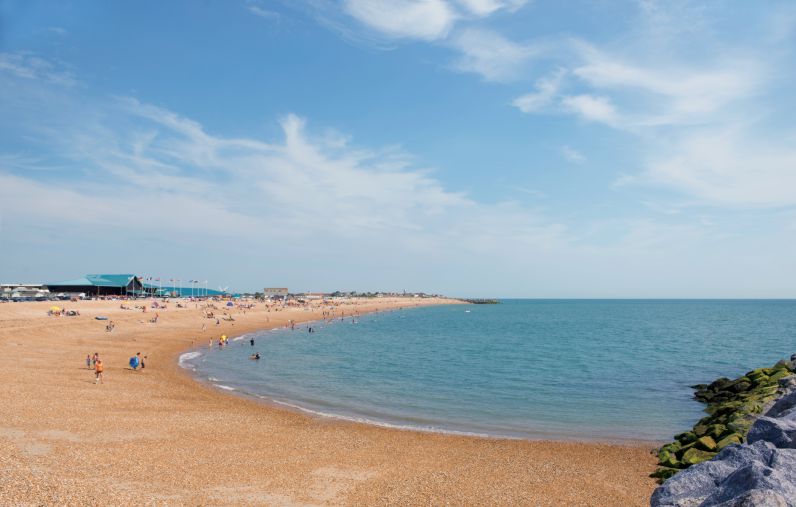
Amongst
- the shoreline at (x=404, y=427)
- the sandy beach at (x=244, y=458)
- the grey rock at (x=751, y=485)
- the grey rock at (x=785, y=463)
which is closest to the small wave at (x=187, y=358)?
the shoreline at (x=404, y=427)

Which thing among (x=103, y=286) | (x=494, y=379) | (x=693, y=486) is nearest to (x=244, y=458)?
(x=693, y=486)

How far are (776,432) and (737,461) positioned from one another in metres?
2.76

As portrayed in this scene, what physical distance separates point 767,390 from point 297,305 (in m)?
116

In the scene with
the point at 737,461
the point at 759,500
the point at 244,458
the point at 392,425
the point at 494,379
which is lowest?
the point at 494,379

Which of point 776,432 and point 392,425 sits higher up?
point 776,432

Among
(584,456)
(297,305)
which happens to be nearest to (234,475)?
(584,456)

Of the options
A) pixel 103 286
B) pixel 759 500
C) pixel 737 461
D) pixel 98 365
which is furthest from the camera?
pixel 103 286

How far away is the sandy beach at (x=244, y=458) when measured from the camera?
40.6 ft

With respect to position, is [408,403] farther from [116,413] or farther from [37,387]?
[37,387]

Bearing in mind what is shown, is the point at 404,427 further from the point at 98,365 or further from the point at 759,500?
the point at 98,365

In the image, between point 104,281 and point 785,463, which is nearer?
point 785,463

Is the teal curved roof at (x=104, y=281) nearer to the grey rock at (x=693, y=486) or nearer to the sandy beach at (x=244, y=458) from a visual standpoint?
the sandy beach at (x=244, y=458)

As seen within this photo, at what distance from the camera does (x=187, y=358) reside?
39.5 metres

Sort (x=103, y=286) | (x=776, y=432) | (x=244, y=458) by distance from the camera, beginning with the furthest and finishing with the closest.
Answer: (x=103, y=286) < (x=244, y=458) < (x=776, y=432)
